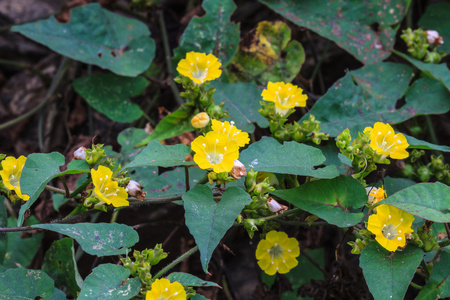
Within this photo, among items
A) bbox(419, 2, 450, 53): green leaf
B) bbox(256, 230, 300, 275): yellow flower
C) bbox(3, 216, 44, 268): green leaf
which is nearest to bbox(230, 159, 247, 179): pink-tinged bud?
bbox(256, 230, 300, 275): yellow flower

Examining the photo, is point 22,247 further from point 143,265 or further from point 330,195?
point 330,195

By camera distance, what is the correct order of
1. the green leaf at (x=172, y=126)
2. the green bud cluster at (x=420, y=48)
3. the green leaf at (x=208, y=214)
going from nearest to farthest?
1. the green leaf at (x=208, y=214)
2. the green leaf at (x=172, y=126)
3. the green bud cluster at (x=420, y=48)

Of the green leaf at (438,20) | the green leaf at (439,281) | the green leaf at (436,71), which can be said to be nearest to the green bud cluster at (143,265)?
the green leaf at (439,281)

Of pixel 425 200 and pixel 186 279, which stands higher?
pixel 425 200

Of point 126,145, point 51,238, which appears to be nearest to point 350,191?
point 126,145

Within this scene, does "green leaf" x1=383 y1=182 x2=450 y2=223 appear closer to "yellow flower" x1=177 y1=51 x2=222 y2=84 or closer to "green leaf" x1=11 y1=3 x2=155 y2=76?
"yellow flower" x1=177 y1=51 x2=222 y2=84

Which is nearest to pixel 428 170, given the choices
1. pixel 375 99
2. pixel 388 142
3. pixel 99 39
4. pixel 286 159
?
pixel 375 99

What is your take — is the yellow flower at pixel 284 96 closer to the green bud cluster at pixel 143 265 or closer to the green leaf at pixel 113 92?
the green bud cluster at pixel 143 265

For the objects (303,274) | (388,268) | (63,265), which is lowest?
(303,274)
